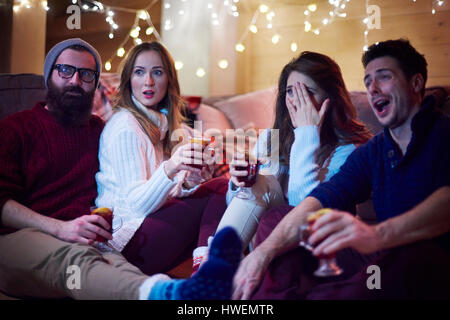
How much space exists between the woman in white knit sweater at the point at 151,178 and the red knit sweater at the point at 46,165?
7cm

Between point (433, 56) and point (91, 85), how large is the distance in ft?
6.19

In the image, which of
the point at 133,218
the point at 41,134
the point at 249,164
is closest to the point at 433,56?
the point at 249,164

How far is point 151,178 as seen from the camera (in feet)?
5.41

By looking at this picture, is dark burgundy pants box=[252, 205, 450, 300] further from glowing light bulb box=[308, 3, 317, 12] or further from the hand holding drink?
glowing light bulb box=[308, 3, 317, 12]

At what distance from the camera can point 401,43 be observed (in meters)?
1.34

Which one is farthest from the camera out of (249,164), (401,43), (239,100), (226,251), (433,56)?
(239,100)

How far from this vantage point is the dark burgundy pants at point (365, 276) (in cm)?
109

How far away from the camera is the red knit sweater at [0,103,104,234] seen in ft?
5.19

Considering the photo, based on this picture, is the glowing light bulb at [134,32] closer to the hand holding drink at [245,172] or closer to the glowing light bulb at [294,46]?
the glowing light bulb at [294,46]

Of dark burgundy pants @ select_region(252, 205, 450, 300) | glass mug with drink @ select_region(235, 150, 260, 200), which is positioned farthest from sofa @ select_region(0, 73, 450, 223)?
dark burgundy pants @ select_region(252, 205, 450, 300)

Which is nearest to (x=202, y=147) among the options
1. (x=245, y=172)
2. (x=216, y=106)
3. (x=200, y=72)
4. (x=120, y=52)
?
(x=245, y=172)

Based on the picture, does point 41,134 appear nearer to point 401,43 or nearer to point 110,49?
point 401,43

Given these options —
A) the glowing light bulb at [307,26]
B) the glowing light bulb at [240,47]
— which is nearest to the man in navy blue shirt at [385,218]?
the glowing light bulb at [307,26]

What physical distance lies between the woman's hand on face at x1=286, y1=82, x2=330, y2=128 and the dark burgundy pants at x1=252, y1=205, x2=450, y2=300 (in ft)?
1.71
